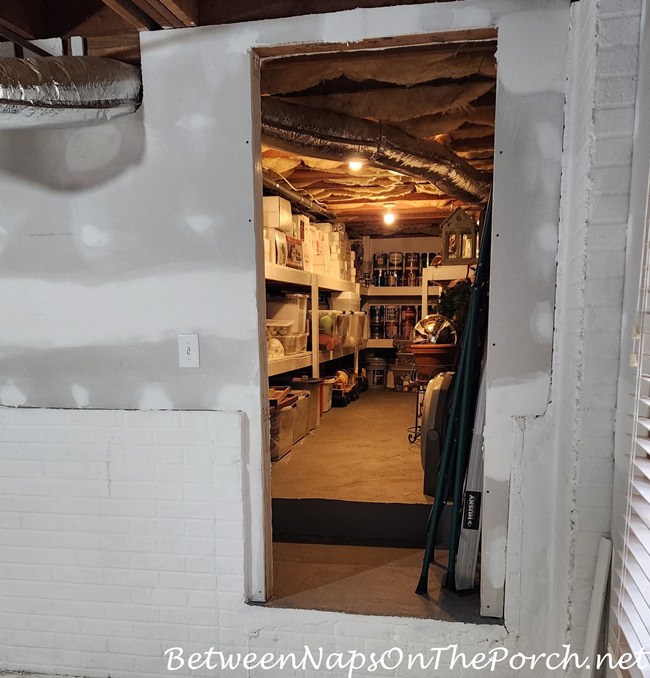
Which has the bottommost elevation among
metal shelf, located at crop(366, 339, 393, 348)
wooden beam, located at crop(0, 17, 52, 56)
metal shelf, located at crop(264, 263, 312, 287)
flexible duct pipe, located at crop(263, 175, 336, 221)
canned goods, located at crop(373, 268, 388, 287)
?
metal shelf, located at crop(366, 339, 393, 348)

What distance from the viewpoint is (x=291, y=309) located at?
356 cm

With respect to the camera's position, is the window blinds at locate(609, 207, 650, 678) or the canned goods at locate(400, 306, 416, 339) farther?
the canned goods at locate(400, 306, 416, 339)

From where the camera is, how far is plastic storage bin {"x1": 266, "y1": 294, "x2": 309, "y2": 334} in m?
3.55

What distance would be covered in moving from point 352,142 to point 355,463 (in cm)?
194

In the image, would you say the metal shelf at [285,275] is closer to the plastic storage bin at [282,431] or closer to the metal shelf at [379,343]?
the plastic storage bin at [282,431]

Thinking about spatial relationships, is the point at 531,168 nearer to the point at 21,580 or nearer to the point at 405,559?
the point at 405,559

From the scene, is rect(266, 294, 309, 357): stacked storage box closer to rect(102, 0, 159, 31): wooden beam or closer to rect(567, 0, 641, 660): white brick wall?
rect(102, 0, 159, 31): wooden beam

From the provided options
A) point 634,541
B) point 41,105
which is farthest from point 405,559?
point 41,105

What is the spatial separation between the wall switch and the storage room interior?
3.17 feet

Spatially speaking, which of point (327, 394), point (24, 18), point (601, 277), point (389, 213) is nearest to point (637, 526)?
point (601, 277)

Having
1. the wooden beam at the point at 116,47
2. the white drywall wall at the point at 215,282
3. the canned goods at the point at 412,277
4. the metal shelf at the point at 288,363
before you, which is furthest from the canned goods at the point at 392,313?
the wooden beam at the point at 116,47

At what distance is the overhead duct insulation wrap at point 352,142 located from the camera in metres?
2.34

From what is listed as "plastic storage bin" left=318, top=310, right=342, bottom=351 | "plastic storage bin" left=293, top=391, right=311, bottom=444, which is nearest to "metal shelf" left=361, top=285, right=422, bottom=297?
"plastic storage bin" left=318, top=310, right=342, bottom=351

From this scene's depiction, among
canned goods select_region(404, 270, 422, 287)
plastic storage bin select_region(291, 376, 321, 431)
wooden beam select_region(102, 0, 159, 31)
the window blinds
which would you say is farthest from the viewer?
canned goods select_region(404, 270, 422, 287)
